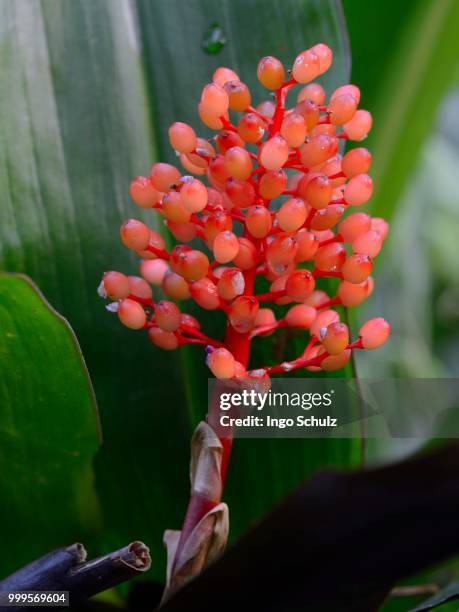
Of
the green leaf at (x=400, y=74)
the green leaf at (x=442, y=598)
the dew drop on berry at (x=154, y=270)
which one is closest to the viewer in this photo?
the green leaf at (x=442, y=598)

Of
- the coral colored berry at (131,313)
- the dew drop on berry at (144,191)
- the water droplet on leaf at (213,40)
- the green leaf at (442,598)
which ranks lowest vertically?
the green leaf at (442,598)

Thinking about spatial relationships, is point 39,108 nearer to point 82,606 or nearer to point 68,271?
point 68,271

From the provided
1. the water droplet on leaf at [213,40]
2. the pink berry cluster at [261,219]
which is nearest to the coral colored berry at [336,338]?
the pink berry cluster at [261,219]

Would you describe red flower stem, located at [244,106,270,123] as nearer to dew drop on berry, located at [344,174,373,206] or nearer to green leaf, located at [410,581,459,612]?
dew drop on berry, located at [344,174,373,206]

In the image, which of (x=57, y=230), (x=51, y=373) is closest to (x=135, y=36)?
(x=57, y=230)

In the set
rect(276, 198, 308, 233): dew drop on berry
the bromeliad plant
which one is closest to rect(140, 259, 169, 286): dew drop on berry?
the bromeliad plant

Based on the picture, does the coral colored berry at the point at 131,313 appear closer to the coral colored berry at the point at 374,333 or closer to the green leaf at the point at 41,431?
the green leaf at the point at 41,431

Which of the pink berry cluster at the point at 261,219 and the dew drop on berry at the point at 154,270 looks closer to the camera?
the pink berry cluster at the point at 261,219
